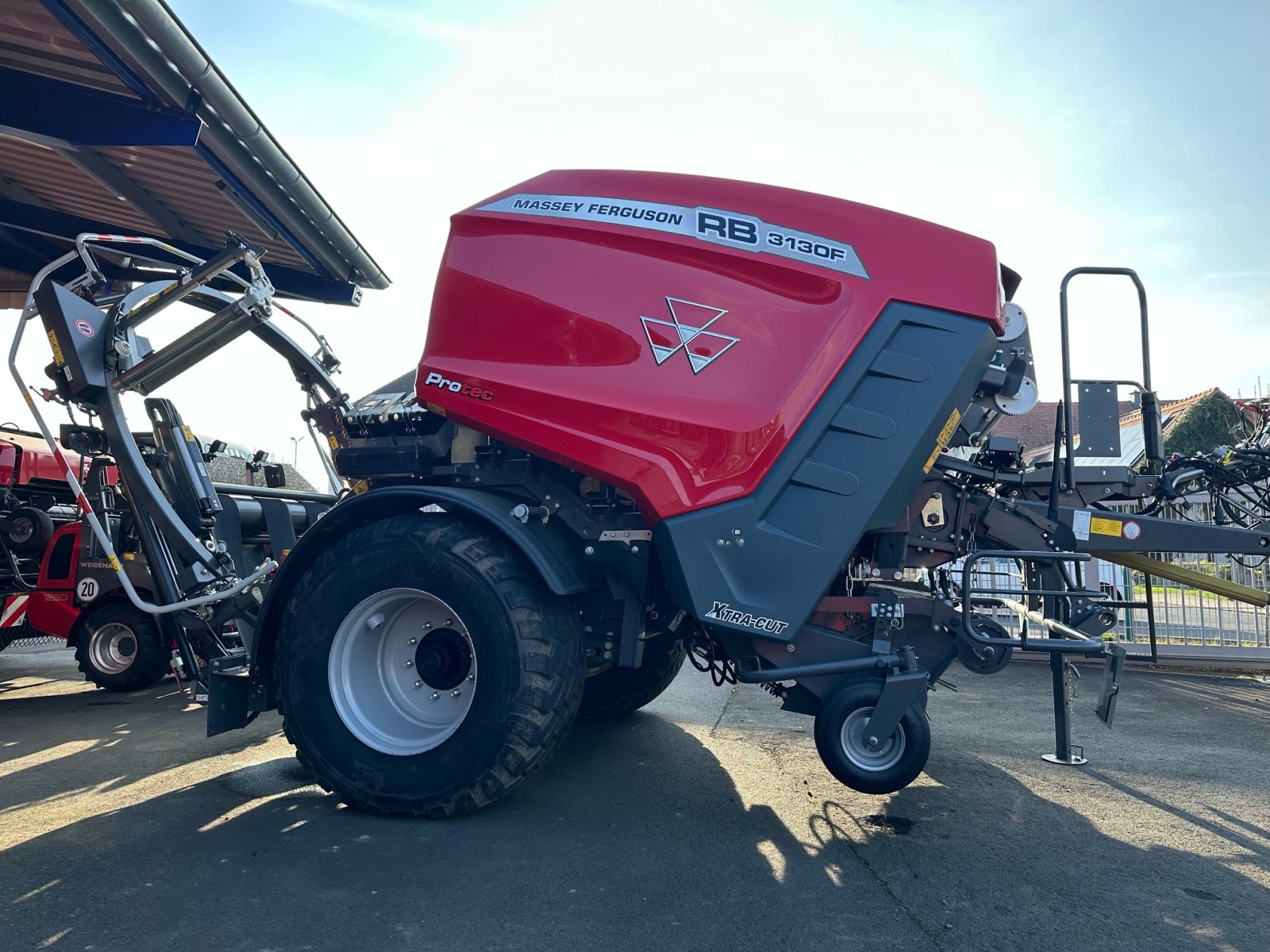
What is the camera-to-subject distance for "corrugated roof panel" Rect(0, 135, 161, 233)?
7.51m

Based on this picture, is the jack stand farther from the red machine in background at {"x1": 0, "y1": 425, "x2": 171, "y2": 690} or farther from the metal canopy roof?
the red machine in background at {"x1": 0, "y1": 425, "x2": 171, "y2": 690}

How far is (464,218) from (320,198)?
4.20 meters

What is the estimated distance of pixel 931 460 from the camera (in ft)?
12.5

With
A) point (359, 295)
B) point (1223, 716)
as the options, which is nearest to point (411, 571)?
point (1223, 716)

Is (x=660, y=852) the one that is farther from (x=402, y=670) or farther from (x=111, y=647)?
(x=111, y=647)

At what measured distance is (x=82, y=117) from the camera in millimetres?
6414

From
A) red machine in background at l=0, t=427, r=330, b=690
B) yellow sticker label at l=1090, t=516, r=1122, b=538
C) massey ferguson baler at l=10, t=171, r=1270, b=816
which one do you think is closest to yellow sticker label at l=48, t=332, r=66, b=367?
massey ferguson baler at l=10, t=171, r=1270, b=816

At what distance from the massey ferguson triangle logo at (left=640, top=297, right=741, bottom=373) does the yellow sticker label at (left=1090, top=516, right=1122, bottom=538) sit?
1892 mm

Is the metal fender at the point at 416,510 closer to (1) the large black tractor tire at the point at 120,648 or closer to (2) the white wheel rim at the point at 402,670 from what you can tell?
(2) the white wheel rim at the point at 402,670

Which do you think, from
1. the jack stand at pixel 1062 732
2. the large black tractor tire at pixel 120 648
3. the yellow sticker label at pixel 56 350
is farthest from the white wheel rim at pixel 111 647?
the jack stand at pixel 1062 732

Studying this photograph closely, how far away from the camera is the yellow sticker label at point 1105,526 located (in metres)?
4.11

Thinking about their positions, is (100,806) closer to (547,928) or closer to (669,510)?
(547,928)

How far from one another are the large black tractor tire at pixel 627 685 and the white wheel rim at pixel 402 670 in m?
1.64

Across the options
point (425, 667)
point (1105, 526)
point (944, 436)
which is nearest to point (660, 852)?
point (425, 667)
